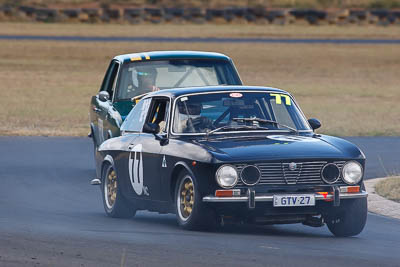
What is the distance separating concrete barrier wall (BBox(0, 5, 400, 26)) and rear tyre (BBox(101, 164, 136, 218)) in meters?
69.1

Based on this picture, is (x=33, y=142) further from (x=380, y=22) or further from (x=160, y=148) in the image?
(x=380, y=22)

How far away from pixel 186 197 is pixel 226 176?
2.16ft

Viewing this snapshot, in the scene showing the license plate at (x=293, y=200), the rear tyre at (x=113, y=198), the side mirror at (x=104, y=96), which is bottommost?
the rear tyre at (x=113, y=198)

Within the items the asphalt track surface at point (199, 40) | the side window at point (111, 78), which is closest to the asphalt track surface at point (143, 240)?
the side window at point (111, 78)

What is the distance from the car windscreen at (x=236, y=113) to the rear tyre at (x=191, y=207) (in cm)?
76

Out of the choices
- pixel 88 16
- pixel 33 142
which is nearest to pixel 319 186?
pixel 33 142

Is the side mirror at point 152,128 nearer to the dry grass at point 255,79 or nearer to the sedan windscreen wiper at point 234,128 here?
the sedan windscreen wiper at point 234,128

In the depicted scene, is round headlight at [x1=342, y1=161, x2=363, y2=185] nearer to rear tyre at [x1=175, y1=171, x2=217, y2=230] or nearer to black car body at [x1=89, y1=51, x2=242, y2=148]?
rear tyre at [x1=175, y1=171, x2=217, y2=230]

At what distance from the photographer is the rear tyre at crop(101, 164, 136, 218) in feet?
39.4

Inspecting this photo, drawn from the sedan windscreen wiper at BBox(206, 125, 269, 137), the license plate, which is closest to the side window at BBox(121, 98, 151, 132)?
the sedan windscreen wiper at BBox(206, 125, 269, 137)

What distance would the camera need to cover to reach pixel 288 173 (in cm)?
997

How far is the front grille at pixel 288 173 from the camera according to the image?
9930 millimetres

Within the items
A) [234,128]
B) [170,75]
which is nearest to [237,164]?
[234,128]

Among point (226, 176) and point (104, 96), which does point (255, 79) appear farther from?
point (226, 176)
